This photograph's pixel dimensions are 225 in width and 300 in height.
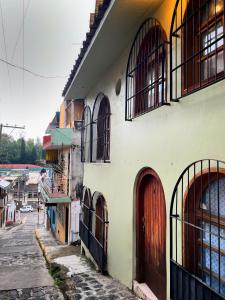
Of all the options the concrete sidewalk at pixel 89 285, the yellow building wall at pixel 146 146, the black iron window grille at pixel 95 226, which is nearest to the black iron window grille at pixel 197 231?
the yellow building wall at pixel 146 146

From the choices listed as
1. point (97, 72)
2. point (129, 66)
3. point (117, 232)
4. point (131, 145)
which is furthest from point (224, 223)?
point (97, 72)

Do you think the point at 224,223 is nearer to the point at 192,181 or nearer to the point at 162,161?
the point at 192,181

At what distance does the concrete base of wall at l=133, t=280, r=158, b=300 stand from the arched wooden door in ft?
0.23

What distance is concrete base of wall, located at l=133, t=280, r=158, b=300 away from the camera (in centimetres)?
454

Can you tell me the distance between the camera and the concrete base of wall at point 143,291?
4541 millimetres

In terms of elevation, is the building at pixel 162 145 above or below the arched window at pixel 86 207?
above

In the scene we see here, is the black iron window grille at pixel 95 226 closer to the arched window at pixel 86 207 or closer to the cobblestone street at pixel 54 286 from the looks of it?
the arched window at pixel 86 207

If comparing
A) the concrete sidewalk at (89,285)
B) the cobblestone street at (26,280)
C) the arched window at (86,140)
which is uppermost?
the arched window at (86,140)

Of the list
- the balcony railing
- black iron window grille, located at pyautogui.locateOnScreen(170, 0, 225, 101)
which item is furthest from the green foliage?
black iron window grille, located at pyautogui.locateOnScreen(170, 0, 225, 101)

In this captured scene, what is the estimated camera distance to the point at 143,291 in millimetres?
4727

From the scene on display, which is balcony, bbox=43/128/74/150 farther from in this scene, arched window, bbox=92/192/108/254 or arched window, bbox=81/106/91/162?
arched window, bbox=92/192/108/254

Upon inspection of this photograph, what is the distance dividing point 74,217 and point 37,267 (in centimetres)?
425

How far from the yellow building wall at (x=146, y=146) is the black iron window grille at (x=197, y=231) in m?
0.21

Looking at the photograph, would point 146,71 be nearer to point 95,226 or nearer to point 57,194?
point 95,226
